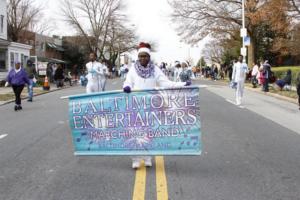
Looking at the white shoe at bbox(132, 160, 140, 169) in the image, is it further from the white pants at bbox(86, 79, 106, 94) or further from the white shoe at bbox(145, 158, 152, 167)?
the white pants at bbox(86, 79, 106, 94)

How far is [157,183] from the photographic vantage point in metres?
6.43

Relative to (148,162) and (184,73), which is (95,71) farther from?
(148,162)

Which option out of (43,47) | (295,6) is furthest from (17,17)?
(295,6)

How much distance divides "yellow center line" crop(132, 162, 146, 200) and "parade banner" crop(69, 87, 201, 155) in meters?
0.29

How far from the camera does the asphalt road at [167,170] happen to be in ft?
19.7

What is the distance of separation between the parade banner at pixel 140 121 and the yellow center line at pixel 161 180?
0.30 meters

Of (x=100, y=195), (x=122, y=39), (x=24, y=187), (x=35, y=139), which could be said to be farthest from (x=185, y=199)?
(x=122, y=39)

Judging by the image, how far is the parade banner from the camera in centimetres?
697

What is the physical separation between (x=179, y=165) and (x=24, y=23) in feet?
197

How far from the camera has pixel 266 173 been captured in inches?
277

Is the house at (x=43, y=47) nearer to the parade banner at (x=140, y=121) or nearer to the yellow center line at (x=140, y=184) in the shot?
the parade banner at (x=140, y=121)

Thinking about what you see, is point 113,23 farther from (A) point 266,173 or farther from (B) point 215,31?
(A) point 266,173

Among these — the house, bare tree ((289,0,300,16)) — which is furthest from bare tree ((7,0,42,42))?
bare tree ((289,0,300,16))

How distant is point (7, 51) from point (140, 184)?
33.2 metres
